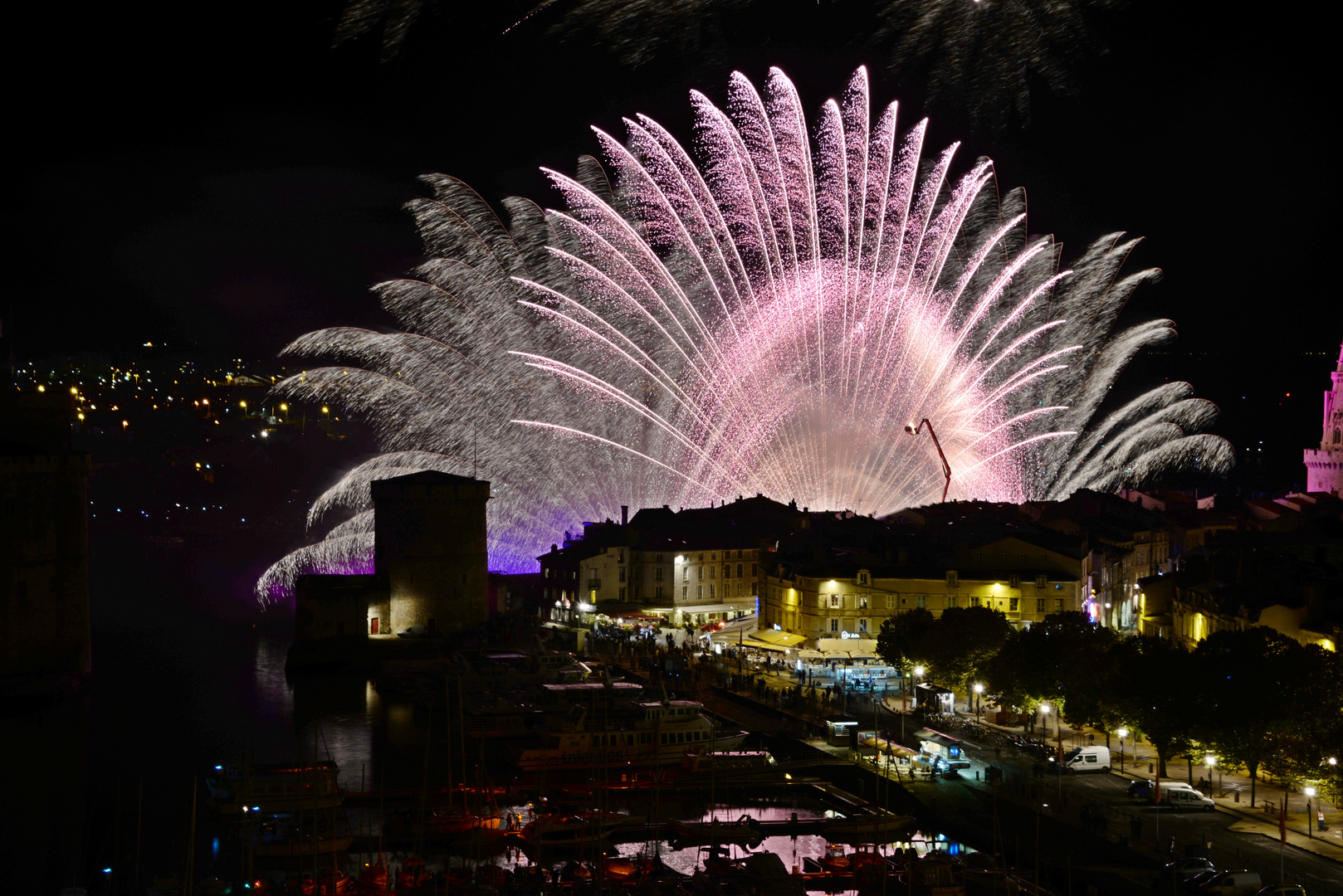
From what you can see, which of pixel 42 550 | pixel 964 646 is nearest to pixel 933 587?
pixel 964 646

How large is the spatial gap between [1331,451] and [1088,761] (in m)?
40.8

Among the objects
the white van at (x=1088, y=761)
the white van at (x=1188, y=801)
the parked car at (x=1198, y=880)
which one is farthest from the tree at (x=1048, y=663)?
the parked car at (x=1198, y=880)

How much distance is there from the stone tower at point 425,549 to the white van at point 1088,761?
18458 millimetres

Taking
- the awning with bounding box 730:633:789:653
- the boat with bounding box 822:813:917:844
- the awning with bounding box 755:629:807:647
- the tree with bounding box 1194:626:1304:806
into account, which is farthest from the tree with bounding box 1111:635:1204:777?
the awning with bounding box 755:629:807:647

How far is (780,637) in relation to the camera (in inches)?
1357

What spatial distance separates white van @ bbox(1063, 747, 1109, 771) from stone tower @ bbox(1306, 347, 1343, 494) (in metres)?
38.6

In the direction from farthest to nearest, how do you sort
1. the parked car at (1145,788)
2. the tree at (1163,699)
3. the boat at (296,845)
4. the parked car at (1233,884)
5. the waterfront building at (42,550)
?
the waterfront building at (42,550), the tree at (1163,699), the parked car at (1145,788), the boat at (296,845), the parked car at (1233,884)

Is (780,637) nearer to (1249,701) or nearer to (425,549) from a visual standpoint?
(425,549)

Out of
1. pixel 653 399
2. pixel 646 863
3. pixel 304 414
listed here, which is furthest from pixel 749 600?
pixel 304 414

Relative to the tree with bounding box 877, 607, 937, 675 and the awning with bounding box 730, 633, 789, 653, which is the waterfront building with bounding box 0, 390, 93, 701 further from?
the tree with bounding box 877, 607, 937, 675

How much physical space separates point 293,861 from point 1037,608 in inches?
762

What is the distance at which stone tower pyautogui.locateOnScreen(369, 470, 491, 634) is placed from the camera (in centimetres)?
3562

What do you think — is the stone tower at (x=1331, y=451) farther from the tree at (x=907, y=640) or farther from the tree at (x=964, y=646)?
the tree at (x=964, y=646)

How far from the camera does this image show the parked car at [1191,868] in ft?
53.5
